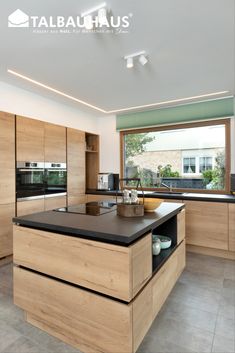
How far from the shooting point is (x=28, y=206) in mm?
3164

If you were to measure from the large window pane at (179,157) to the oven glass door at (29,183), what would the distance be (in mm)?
1980

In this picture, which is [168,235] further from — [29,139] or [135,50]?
[29,139]

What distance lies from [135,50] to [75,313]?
240 cm

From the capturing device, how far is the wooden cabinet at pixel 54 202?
3461mm

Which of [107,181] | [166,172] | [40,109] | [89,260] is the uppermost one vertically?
[40,109]

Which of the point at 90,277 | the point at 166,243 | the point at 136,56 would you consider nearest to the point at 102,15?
the point at 136,56

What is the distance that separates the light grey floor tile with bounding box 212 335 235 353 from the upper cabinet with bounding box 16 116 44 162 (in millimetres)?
2965

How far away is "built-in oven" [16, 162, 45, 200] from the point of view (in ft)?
10.0

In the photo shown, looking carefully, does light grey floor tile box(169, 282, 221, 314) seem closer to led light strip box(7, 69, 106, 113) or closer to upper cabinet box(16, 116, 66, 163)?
upper cabinet box(16, 116, 66, 163)

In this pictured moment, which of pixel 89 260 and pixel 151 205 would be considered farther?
pixel 151 205

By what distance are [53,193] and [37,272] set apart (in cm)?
209

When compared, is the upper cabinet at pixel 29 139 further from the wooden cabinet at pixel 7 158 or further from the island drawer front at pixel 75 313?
the island drawer front at pixel 75 313

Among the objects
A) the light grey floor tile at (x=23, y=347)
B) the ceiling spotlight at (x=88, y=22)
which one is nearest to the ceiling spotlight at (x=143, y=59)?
the ceiling spotlight at (x=88, y=22)

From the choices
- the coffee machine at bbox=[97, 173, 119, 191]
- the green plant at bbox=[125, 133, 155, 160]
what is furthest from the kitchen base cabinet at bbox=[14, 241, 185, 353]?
the green plant at bbox=[125, 133, 155, 160]
